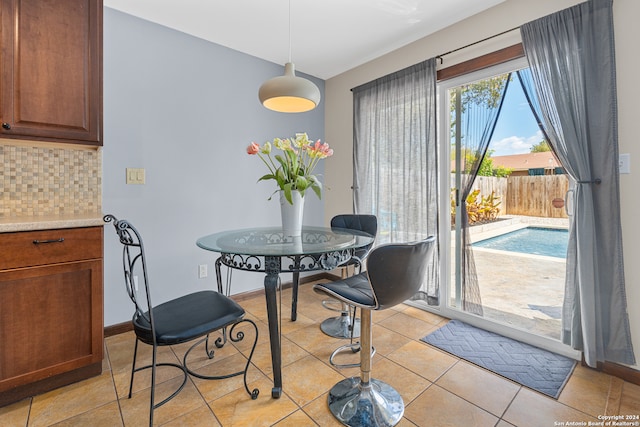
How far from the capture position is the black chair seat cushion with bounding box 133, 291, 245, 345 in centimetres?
132

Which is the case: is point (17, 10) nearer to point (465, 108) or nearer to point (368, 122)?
point (368, 122)

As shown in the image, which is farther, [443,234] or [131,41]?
[443,234]

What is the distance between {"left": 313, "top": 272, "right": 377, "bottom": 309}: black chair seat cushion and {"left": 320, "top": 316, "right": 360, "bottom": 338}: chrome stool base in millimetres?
768

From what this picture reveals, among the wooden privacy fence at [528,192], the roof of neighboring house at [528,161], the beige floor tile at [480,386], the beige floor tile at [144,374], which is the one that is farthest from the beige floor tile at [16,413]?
the roof of neighboring house at [528,161]

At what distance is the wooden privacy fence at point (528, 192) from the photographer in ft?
6.70

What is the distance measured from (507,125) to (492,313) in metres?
1.47

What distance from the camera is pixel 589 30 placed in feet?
5.73

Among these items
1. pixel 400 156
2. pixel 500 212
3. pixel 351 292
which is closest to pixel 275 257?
pixel 351 292

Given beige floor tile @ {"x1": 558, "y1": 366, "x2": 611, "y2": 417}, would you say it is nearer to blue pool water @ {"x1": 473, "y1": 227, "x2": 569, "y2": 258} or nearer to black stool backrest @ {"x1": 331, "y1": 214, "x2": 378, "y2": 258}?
blue pool water @ {"x1": 473, "y1": 227, "x2": 569, "y2": 258}

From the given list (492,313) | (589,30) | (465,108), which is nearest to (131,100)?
(465,108)

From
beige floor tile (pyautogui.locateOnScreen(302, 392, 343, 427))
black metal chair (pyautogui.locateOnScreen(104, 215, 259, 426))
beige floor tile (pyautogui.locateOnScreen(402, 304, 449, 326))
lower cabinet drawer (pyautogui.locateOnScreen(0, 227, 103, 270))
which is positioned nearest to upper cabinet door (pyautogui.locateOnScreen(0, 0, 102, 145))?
lower cabinet drawer (pyautogui.locateOnScreen(0, 227, 103, 270))

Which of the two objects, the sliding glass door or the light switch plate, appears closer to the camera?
the sliding glass door

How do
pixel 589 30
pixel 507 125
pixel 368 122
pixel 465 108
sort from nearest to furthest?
1. pixel 589 30
2. pixel 507 125
3. pixel 465 108
4. pixel 368 122

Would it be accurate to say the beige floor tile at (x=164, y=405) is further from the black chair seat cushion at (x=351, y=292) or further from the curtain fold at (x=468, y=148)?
the curtain fold at (x=468, y=148)
